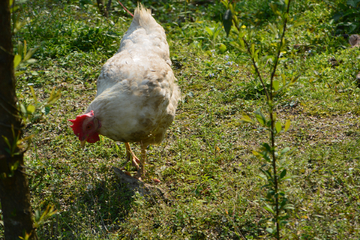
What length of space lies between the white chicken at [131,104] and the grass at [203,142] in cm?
56

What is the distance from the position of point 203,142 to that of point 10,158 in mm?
2506

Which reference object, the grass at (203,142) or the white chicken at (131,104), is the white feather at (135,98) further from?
the grass at (203,142)

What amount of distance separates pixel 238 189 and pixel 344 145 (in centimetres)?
125

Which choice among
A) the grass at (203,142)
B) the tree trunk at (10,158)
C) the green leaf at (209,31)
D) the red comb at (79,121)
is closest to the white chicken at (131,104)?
the red comb at (79,121)

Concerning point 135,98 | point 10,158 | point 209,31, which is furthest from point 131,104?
point 209,31

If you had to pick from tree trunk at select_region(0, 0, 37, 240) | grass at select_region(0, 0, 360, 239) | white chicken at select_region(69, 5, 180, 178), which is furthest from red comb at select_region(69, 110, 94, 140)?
tree trunk at select_region(0, 0, 37, 240)

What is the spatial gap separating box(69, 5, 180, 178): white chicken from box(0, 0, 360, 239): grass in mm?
561

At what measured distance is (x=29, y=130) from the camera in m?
4.17

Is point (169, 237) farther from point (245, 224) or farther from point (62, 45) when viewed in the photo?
point (62, 45)

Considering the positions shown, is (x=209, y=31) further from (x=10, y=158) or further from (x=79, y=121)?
(x=10, y=158)

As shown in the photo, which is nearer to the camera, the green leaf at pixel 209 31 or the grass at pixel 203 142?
the grass at pixel 203 142

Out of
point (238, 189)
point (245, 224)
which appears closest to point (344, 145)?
point (238, 189)

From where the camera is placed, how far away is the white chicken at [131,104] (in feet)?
10.0

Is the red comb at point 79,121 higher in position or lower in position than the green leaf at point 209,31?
lower
